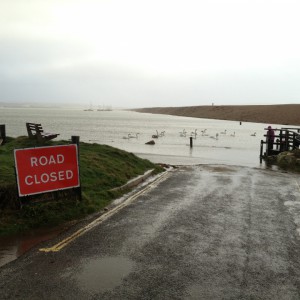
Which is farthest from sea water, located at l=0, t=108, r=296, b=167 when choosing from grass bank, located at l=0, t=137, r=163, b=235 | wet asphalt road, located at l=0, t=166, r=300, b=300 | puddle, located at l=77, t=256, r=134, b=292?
puddle, located at l=77, t=256, r=134, b=292

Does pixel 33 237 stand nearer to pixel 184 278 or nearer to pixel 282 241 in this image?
pixel 184 278

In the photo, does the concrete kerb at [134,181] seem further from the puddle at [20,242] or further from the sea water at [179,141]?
the sea water at [179,141]

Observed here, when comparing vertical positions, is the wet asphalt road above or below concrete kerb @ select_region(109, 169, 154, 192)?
above

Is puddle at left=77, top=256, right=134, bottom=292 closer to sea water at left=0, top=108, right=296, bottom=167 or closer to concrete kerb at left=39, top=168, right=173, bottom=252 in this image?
concrete kerb at left=39, top=168, right=173, bottom=252

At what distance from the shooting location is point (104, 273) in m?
5.85

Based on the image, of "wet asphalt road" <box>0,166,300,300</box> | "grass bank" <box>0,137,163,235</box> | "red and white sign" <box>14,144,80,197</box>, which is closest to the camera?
"wet asphalt road" <box>0,166,300,300</box>

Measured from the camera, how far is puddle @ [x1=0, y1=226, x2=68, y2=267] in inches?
261

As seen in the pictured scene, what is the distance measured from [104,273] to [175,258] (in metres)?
1.35

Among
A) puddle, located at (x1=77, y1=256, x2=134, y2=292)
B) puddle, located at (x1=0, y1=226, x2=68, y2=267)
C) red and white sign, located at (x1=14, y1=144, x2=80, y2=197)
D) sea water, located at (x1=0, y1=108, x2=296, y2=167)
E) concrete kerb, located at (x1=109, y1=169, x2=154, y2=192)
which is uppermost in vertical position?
red and white sign, located at (x1=14, y1=144, x2=80, y2=197)

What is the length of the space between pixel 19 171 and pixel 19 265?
9.67 ft

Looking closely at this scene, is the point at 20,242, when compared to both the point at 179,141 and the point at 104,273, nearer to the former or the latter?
the point at 104,273

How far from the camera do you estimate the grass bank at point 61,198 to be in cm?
837

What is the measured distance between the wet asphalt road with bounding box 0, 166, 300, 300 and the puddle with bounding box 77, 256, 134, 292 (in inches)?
0.6

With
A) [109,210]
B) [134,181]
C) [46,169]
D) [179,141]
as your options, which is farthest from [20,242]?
[179,141]
